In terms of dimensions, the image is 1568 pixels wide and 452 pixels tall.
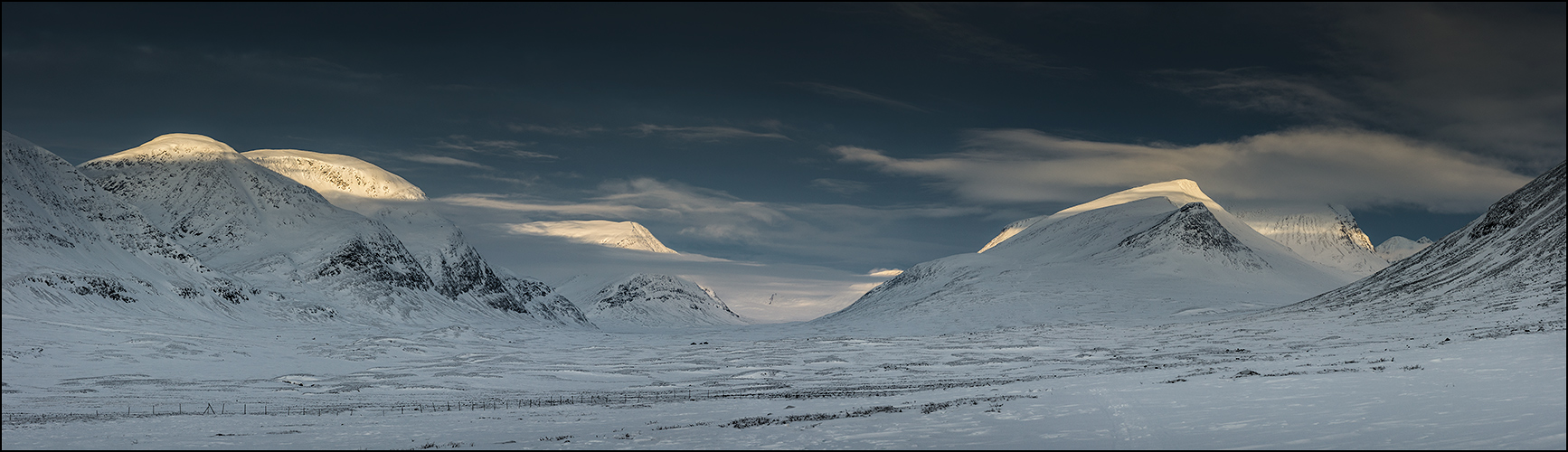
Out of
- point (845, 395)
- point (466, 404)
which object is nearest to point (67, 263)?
point (466, 404)

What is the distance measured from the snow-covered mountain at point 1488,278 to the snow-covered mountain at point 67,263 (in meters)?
192

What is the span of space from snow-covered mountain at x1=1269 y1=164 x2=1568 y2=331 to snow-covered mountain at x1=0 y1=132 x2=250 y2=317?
192 metres

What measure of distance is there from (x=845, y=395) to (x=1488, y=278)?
344 feet

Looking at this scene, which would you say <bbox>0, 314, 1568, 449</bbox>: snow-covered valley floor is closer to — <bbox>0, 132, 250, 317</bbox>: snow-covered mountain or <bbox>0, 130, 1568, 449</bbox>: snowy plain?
<bbox>0, 130, 1568, 449</bbox>: snowy plain

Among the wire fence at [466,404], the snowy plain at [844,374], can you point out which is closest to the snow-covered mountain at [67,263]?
the snowy plain at [844,374]

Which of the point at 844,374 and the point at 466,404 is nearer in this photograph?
the point at 466,404

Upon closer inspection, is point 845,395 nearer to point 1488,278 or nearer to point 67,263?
point 1488,278

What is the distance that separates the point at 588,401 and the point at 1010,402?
30.4m

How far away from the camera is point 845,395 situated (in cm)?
5891

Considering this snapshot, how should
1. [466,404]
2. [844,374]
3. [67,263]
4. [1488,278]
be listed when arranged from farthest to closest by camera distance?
[67,263]
[1488,278]
[844,374]
[466,404]

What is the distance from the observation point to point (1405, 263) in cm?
15938

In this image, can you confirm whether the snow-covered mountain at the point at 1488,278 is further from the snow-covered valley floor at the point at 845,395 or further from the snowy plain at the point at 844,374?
the snow-covered valley floor at the point at 845,395

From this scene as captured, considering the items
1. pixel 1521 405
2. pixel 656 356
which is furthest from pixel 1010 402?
pixel 656 356

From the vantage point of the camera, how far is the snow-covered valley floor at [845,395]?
31328 millimetres
